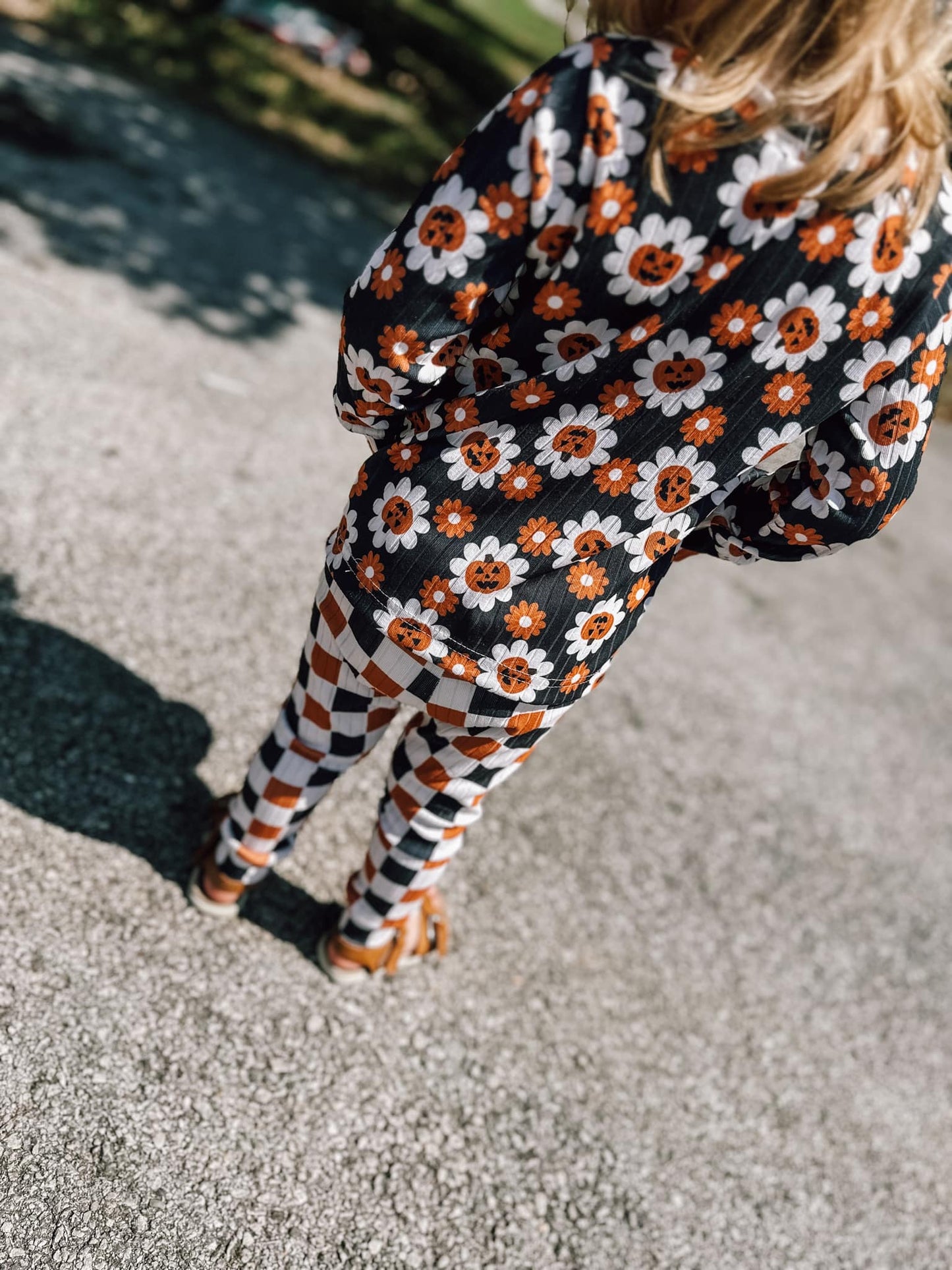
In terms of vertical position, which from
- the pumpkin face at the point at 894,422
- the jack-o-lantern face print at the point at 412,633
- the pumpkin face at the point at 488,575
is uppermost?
the pumpkin face at the point at 894,422

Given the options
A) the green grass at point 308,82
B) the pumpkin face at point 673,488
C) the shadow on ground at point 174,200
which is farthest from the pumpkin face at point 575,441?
the green grass at point 308,82

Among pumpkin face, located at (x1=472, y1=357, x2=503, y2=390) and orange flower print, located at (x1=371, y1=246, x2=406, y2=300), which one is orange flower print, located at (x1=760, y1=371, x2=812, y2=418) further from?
orange flower print, located at (x1=371, y1=246, x2=406, y2=300)

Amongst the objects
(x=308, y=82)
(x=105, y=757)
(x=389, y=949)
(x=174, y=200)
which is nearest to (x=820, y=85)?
(x=389, y=949)

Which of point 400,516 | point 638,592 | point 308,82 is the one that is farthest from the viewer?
point 308,82

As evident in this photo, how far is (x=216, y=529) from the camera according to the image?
3254mm

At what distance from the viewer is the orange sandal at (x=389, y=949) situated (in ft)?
7.06

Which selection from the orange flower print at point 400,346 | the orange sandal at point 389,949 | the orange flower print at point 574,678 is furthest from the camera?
the orange sandal at point 389,949

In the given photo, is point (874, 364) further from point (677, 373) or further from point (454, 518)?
point (454, 518)

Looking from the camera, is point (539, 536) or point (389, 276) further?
point (539, 536)

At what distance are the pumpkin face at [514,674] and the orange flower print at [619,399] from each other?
0.38m

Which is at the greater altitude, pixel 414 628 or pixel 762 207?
pixel 762 207

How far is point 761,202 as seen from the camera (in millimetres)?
1210

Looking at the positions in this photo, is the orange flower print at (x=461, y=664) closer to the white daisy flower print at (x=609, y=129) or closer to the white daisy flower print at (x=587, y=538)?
the white daisy flower print at (x=587, y=538)

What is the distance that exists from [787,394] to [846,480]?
20 centimetres
